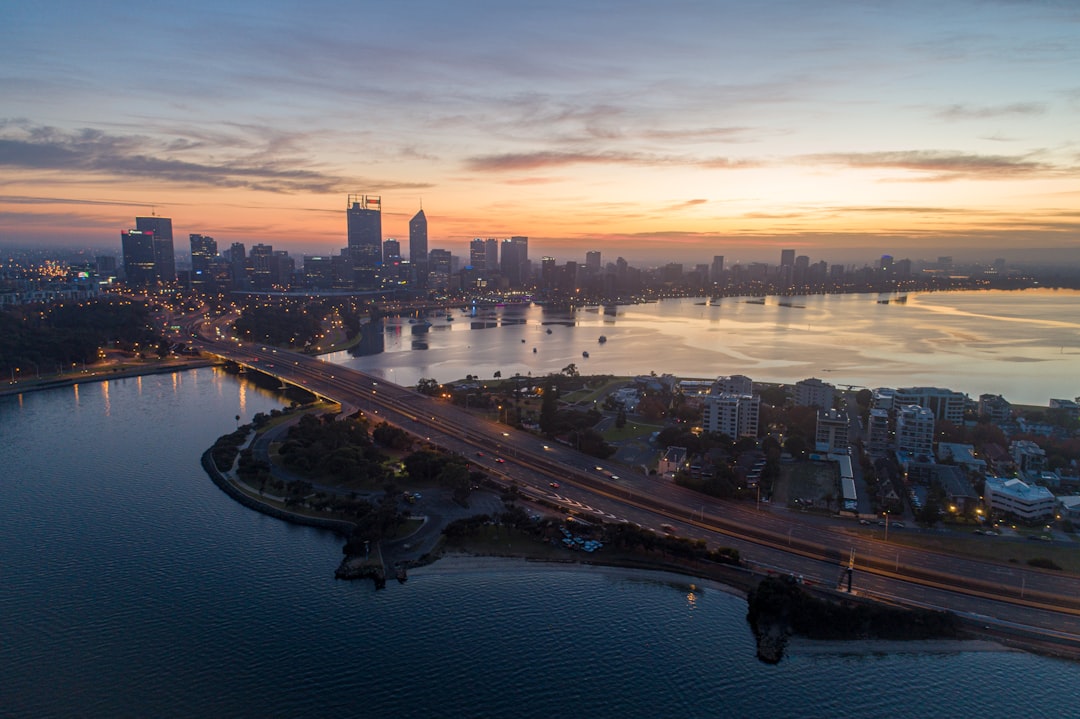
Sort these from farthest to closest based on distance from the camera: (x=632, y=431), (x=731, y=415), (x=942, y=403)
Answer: (x=942, y=403) < (x=632, y=431) < (x=731, y=415)

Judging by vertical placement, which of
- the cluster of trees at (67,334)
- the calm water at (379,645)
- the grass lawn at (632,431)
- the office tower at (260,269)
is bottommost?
the calm water at (379,645)

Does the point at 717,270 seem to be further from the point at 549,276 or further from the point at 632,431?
the point at 632,431

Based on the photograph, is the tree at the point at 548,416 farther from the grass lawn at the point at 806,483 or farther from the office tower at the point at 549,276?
the office tower at the point at 549,276

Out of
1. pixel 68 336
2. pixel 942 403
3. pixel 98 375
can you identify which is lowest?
pixel 98 375

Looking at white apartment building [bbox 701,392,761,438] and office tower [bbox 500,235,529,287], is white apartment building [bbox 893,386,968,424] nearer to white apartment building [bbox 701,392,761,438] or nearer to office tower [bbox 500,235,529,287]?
white apartment building [bbox 701,392,761,438]

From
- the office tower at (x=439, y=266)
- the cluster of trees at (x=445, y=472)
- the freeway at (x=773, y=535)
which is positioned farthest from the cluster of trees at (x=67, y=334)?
the office tower at (x=439, y=266)

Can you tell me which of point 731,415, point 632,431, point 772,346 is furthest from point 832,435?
point 772,346

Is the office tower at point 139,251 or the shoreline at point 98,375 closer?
the shoreline at point 98,375

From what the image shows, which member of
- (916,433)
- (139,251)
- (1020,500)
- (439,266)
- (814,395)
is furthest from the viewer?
(439,266)

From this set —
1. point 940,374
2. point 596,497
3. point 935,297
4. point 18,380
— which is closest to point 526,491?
point 596,497
